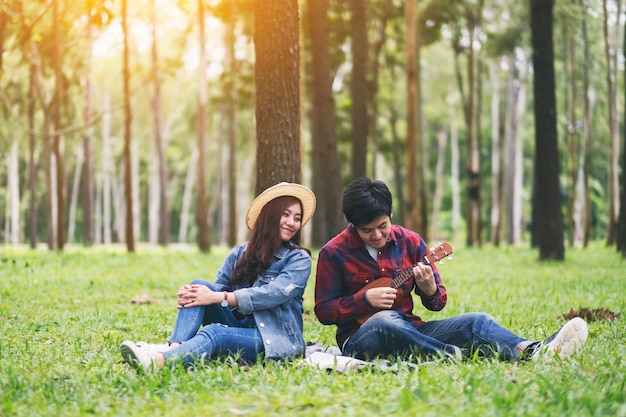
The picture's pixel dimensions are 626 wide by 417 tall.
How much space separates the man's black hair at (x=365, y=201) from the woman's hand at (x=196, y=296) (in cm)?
117

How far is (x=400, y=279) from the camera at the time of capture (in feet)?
20.8

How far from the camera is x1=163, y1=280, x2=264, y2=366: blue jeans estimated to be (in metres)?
6.01

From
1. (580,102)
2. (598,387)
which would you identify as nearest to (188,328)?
(598,387)

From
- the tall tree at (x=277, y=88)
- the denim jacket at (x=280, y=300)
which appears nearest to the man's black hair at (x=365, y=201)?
the denim jacket at (x=280, y=300)

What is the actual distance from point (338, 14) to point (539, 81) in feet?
35.9

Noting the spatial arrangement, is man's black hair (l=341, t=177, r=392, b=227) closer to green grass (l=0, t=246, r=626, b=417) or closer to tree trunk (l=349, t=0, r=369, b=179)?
green grass (l=0, t=246, r=626, b=417)

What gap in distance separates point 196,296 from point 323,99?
→ 12.7m

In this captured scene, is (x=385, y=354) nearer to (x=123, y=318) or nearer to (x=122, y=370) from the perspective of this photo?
(x=122, y=370)

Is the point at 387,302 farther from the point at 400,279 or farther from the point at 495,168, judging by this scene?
the point at 495,168

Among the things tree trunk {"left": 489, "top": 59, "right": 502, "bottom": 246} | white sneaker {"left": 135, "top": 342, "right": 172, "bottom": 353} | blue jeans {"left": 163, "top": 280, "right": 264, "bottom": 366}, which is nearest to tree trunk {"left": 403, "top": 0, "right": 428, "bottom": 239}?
tree trunk {"left": 489, "top": 59, "right": 502, "bottom": 246}

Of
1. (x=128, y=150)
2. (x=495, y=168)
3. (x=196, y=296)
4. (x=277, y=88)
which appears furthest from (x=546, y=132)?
(x=495, y=168)

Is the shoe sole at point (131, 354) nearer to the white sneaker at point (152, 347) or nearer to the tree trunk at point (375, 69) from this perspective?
the white sneaker at point (152, 347)

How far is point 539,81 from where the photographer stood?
706 inches

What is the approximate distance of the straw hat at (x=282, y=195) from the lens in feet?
21.1
